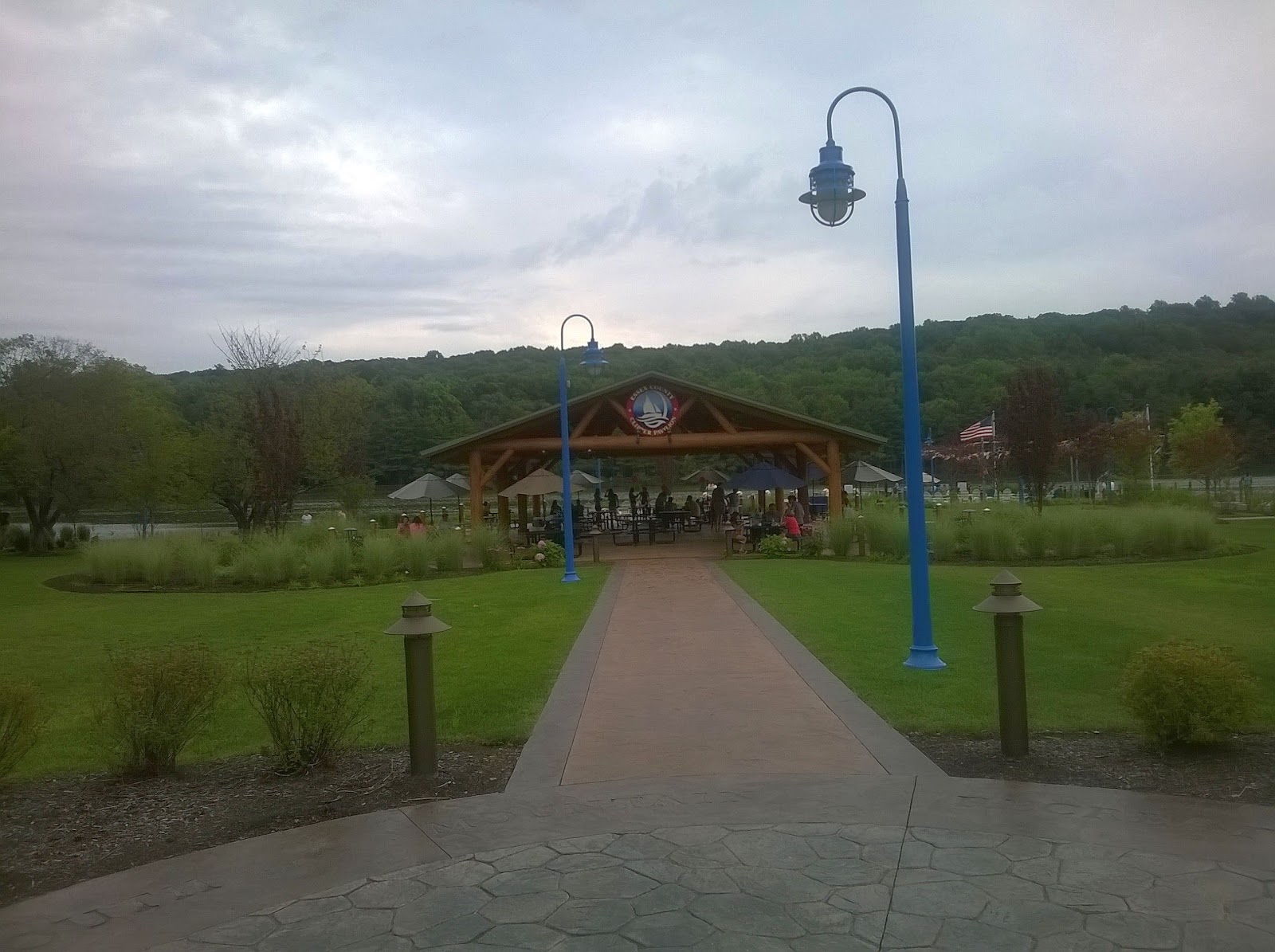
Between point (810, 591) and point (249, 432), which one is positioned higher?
point (249, 432)

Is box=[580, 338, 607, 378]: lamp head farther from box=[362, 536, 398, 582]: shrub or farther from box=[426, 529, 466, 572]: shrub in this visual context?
box=[362, 536, 398, 582]: shrub

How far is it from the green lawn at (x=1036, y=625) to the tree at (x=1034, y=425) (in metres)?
8.15

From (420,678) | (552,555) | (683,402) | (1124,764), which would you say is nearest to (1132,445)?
(683,402)

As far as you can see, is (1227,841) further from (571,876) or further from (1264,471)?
(1264,471)

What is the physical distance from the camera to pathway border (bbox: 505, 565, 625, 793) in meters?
5.59

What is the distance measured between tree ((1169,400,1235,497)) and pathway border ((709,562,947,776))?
99.8 ft

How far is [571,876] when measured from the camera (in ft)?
13.6

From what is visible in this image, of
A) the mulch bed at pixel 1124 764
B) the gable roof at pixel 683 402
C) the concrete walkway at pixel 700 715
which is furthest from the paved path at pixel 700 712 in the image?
the gable roof at pixel 683 402

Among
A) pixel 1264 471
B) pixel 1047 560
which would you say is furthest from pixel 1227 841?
pixel 1264 471

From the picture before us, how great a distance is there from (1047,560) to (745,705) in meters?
13.1

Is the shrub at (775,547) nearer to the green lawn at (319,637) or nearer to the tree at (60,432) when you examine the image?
the green lawn at (319,637)

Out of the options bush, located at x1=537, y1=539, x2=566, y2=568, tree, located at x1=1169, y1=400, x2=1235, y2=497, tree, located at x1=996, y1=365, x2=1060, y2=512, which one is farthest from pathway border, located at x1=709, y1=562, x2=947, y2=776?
tree, located at x1=1169, y1=400, x2=1235, y2=497

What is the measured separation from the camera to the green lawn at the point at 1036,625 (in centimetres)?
698

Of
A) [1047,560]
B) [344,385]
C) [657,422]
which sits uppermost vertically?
[344,385]
